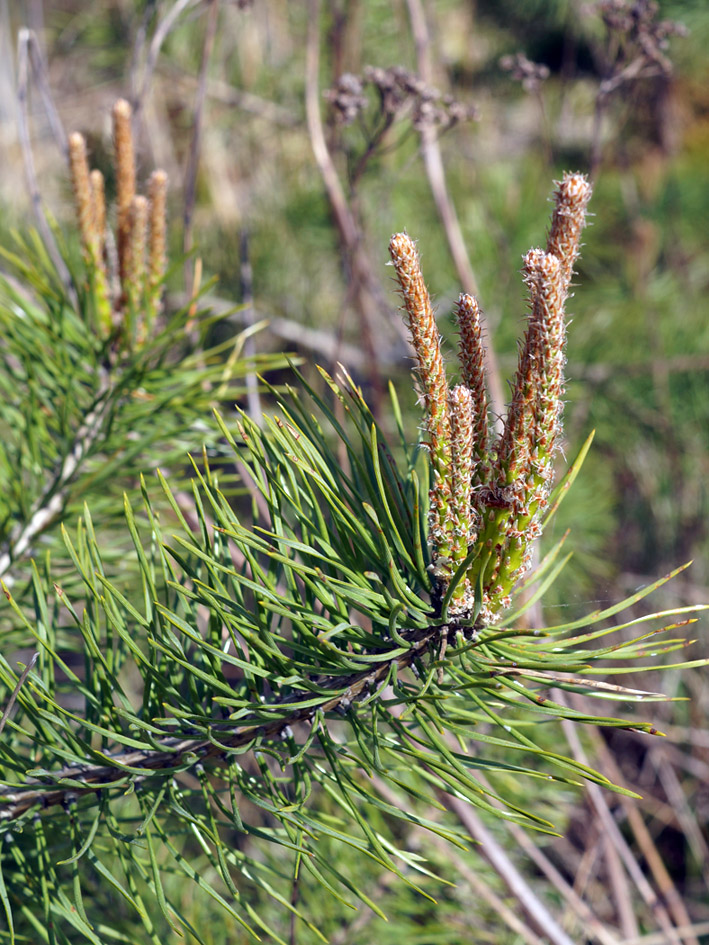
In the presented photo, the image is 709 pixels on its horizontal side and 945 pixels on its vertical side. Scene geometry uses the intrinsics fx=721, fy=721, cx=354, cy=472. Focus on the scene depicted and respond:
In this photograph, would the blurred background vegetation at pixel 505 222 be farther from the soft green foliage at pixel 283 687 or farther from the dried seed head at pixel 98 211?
the soft green foliage at pixel 283 687

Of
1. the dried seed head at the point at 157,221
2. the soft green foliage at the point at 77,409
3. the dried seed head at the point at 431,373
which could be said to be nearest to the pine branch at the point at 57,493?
the soft green foliage at the point at 77,409

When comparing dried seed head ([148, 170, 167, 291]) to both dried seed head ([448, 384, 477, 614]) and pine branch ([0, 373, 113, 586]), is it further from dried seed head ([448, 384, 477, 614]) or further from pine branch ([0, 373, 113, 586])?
dried seed head ([448, 384, 477, 614])

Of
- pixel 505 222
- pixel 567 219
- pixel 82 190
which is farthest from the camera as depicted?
pixel 505 222

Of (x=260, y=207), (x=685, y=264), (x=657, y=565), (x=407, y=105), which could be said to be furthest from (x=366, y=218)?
(x=657, y=565)

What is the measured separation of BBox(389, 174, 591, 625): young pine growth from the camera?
0.34 metres

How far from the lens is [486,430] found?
38 cm

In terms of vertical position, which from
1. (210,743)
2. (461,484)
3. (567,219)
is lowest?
(210,743)

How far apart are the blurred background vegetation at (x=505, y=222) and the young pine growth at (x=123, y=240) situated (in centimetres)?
31

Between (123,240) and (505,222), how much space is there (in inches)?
34.6

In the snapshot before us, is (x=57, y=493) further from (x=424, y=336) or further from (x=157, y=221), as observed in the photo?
(x=424, y=336)

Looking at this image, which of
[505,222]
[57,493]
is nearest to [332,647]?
[57,493]

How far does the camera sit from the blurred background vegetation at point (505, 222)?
108 cm

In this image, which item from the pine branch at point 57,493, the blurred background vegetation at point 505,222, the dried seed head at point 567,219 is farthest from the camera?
the blurred background vegetation at point 505,222

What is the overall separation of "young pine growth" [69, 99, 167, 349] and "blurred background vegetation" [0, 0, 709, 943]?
1.02 ft
